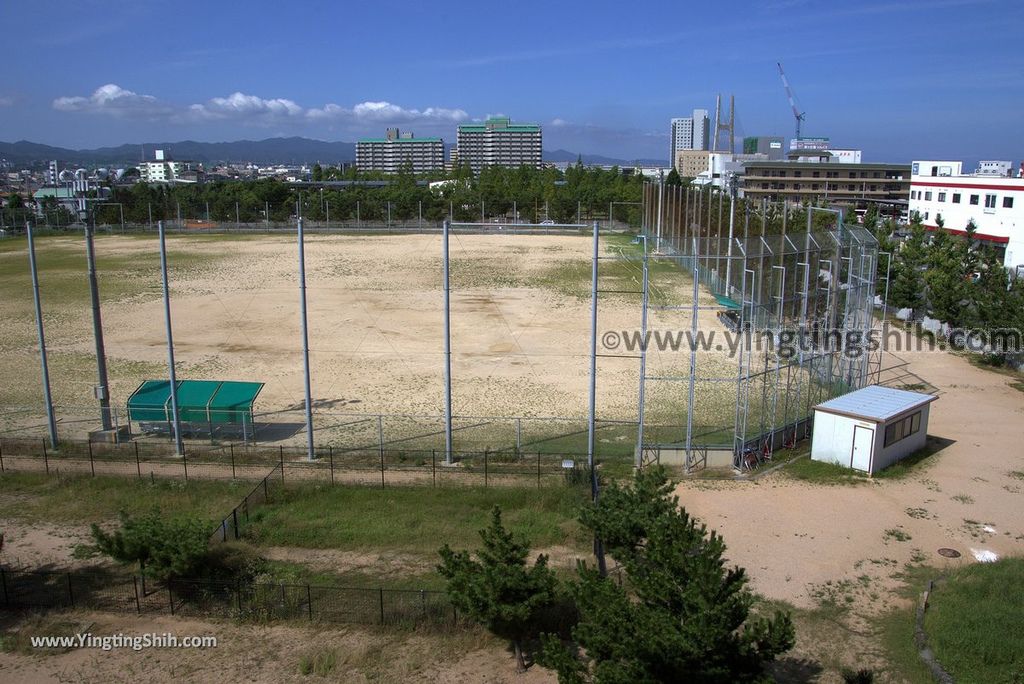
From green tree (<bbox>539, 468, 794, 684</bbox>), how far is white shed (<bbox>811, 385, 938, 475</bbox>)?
1075 centimetres

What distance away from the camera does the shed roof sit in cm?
1970

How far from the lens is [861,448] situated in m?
19.5

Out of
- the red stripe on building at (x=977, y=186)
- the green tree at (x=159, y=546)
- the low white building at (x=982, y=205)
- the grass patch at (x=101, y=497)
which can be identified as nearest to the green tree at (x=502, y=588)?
the green tree at (x=159, y=546)

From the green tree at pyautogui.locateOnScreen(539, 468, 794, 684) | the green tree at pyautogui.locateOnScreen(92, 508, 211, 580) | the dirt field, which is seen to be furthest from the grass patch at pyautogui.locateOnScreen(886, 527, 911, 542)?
the green tree at pyautogui.locateOnScreen(92, 508, 211, 580)

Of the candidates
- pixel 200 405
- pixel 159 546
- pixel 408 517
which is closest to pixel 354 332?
pixel 200 405

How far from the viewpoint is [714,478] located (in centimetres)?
1933

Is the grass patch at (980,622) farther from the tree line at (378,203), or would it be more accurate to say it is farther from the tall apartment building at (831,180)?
the tall apartment building at (831,180)

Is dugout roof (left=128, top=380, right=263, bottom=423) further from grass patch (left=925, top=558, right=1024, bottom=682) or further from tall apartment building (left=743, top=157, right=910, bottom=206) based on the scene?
tall apartment building (left=743, top=157, right=910, bottom=206)

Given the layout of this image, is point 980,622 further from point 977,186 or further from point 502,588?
point 977,186

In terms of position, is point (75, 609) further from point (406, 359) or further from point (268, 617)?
point (406, 359)

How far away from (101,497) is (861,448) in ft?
59.3

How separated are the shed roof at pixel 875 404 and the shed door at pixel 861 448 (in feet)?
1.14

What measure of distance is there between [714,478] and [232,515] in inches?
439

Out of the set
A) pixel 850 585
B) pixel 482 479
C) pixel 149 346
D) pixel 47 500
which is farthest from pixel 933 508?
pixel 149 346
